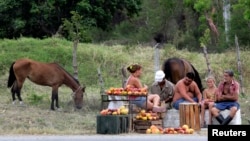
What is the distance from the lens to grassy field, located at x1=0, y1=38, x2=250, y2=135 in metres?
16.9

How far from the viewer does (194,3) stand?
41.3m

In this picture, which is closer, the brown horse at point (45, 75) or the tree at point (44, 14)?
the brown horse at point (45, 75)

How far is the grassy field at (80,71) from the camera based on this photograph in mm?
16922

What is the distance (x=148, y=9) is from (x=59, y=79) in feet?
118

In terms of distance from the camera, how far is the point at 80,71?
86.4ft

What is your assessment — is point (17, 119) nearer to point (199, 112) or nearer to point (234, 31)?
point (199, 112)

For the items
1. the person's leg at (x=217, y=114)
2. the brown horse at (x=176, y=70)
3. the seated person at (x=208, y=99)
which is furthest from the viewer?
the brown horse at (x=176, y=70)

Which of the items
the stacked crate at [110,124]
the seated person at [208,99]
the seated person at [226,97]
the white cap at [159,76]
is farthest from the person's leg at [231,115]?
the stacked crate at [110,124]

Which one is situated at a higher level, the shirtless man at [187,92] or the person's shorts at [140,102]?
the shirtless man at [187,92]

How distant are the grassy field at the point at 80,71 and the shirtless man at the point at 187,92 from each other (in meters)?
2.08

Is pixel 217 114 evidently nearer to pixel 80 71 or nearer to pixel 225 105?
pixel 225 105

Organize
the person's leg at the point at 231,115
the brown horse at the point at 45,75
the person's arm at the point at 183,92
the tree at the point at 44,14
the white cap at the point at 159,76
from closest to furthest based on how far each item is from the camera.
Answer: the person's leg at the point at 231,115
the person's arm at the point at 183,92
the white cap at the point at 159,76
the brown horse at the point at 45,75
the tree at the point at 44,14

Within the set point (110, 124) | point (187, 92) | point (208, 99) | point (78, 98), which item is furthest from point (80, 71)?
point (110, 124)

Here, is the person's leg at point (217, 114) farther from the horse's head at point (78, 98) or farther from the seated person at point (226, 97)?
the horse's head at point (78, 98)
